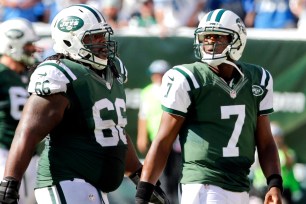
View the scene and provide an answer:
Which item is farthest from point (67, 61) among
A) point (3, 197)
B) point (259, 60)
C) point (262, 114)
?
point (259, 60)

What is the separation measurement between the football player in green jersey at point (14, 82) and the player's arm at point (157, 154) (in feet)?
7.08

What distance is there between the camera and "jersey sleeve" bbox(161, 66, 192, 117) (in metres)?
5.15

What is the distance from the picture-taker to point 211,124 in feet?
17.2

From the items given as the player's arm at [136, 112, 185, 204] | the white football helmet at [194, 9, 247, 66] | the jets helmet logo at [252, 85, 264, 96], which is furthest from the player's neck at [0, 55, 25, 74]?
the jets helmet logo at [252, 85, 264, 96]

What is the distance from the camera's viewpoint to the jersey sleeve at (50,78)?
4.90m

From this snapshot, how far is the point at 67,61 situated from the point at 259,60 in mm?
4853

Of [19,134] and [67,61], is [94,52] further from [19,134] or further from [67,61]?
[19,134]

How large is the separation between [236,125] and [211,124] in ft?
0.48

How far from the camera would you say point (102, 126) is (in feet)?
16.8

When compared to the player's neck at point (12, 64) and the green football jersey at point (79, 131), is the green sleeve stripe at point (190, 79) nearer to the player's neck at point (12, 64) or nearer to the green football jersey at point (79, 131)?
the green football jersey at point (79, 131)

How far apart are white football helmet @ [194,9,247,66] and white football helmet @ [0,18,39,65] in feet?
8.13

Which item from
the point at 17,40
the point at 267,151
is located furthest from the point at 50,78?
the point at 17,40

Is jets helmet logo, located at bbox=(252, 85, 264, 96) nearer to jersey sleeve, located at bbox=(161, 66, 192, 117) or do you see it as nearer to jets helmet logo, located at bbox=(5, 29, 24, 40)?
jersey sleeve, located at bbox=(161, 66, 192, 117)

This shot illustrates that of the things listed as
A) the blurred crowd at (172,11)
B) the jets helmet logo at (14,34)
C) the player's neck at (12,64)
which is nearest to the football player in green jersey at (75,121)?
the player's neck at (12,64)
